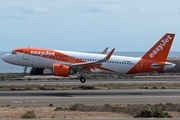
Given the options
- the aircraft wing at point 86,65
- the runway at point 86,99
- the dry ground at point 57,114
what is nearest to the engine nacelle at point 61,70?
the aircraft wing at point 86,65

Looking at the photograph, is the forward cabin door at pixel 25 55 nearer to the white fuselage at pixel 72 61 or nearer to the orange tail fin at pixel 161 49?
the white fuselage at pixel 72 61

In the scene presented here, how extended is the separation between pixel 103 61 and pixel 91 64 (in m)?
1.32

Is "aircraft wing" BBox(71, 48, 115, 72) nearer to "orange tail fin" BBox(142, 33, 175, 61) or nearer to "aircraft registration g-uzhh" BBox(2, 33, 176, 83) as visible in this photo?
"aircraft registration g-uzhh" BBox(2, 33, 176, 83)

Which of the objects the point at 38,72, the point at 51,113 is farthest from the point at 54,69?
the point at 38,72

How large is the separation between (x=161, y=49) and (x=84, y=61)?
8.71 meters

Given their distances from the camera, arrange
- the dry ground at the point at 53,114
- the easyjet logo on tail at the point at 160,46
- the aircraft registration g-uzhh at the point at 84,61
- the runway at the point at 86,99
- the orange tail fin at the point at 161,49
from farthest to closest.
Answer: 1. the easyjet logo on tail at the point at 160,46
2. the orange tail fin at the point at 161,49
3. the aircraft registration g-uzhh at the point at 84,61
4. the runway at the point at 86,99
5. the dry ground at the point at 53,114

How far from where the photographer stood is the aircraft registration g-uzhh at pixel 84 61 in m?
41.6

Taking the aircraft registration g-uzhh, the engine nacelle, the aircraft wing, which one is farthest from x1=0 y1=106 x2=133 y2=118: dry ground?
the aircraft wing

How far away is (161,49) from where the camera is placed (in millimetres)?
45469

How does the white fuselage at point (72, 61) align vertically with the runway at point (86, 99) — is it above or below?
above

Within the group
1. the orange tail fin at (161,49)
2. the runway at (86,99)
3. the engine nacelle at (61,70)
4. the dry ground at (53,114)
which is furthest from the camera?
the orange tail fin at (161,49)

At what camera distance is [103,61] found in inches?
1626

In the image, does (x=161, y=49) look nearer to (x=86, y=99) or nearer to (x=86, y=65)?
(x=86, y=65)

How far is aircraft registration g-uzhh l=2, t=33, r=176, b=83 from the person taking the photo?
41.6m
